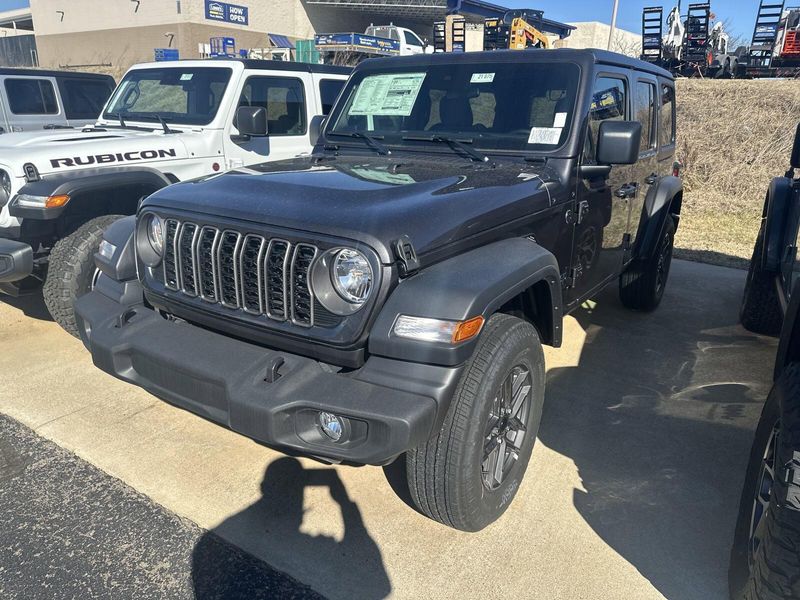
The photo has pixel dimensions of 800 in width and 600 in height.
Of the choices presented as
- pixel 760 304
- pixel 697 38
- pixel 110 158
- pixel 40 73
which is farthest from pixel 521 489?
pixel 697 38

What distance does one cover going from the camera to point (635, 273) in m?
5.08

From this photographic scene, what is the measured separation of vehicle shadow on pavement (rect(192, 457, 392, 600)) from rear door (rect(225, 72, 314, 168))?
11.6ft

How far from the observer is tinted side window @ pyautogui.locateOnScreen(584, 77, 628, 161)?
11.2 ft

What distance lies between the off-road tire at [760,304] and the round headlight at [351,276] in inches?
142

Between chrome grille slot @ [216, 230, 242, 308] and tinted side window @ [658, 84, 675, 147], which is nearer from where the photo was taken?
chrome grille slot @ [216, 230, 242, 308]

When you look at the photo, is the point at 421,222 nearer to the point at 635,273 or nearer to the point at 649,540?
the point at 649,540

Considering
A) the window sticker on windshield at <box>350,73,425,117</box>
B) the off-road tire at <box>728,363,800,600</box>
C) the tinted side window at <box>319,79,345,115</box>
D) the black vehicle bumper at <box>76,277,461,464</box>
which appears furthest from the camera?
the tinted side window at <box>319,79,345,115</box>

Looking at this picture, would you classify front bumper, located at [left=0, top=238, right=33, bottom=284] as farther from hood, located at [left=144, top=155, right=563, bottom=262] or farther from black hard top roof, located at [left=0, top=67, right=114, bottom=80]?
black hard top roof, located at [left=0, top=67, right=114, bottom=80]

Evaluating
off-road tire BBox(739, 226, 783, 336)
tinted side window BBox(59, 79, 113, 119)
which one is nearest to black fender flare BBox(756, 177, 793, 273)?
off-road tire BBox(739, 226, 783, 336)

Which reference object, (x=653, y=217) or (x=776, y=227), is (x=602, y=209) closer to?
(x=776, y=227)

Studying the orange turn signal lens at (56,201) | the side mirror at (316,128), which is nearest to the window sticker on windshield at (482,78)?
the side mirror at (316,128)

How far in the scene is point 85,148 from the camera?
4656 millimetres

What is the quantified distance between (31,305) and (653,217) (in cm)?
517

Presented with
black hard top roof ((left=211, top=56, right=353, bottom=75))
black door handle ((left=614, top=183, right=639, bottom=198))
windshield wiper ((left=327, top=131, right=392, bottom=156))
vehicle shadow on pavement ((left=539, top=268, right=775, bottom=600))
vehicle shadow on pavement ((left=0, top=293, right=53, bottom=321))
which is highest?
black hard top roof ((left=211, top=56, right=353, bottom=75))
